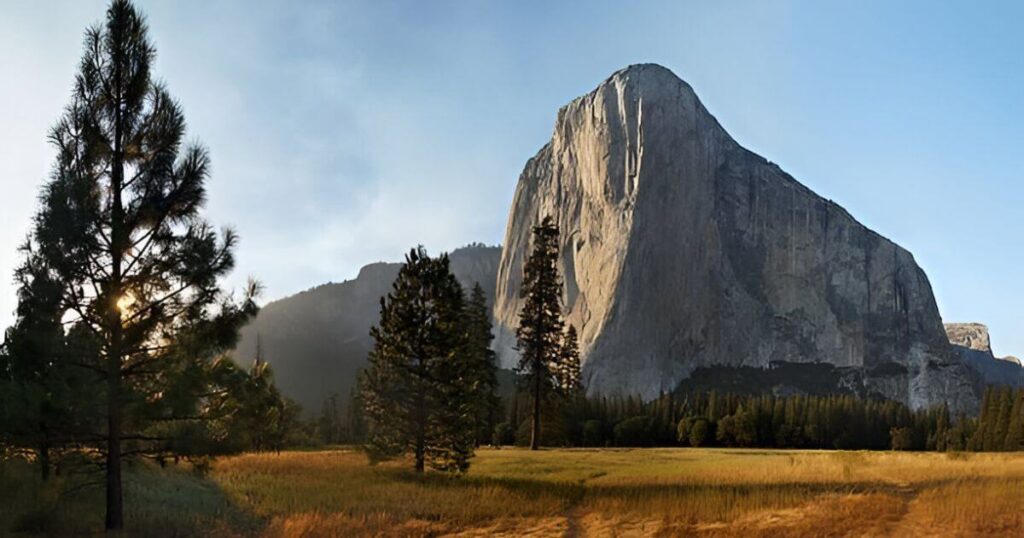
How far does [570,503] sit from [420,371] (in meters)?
10.8

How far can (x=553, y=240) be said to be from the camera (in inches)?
1973

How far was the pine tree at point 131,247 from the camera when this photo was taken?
1369 cm

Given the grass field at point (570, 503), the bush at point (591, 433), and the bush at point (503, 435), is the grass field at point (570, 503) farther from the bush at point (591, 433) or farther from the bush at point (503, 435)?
the bush at point (591, 433)

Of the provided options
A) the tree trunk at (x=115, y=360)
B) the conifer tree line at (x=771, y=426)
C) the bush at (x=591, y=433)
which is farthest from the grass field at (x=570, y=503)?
the bush at (x=591, y=433)

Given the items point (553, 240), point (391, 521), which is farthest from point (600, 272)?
point (391, 521)

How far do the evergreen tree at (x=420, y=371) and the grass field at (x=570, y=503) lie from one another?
9.01 ft

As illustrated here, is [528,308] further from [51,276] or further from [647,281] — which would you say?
[647,281]

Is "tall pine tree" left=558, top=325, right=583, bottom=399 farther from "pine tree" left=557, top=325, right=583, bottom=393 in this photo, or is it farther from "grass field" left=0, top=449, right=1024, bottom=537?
"grass field" left=0, top=449, right=1024, bottom=537

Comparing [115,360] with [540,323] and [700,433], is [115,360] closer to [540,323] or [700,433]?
[540,323]

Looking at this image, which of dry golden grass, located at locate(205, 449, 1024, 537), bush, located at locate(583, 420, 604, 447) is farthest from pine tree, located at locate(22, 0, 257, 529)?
bush, located at locate(583, 420, 604, 447)

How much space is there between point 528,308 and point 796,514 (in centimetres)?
3377

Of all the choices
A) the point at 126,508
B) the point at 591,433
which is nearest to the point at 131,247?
the point at 126,508

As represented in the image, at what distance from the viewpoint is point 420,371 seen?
27.9 m

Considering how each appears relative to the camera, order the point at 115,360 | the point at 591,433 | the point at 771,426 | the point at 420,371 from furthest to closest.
Answer: 1. the point at 771,426
2. the point at 591,433
3. the point at 420,371
4. the point at 115,360
